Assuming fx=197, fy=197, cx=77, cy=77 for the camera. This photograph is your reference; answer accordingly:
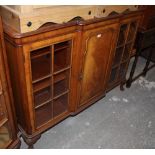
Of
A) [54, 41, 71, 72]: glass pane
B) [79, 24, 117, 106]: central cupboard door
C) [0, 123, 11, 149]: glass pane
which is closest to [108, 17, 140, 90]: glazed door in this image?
[79, 24, 117, 106]: central cupboard door

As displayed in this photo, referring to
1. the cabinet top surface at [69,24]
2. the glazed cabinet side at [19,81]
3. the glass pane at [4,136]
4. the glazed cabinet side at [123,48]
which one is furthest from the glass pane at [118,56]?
the glass pane at [4,136]

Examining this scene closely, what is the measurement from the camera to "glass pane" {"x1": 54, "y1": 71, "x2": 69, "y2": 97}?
5.31ft

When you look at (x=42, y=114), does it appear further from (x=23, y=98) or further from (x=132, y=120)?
(x=132, y=120)

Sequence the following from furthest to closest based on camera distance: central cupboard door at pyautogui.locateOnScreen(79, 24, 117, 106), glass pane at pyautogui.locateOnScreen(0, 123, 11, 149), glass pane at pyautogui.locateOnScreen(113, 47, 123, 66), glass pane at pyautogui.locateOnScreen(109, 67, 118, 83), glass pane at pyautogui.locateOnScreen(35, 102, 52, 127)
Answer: glass pane at pyautogui.locateOnScreen(109, 67, 118, 83) → glass pane at pyautogui.locateOnScreen(113, 47, 123, 66) → glass pane at pyautogui.locateOnScreen(35, 102, 52, 127) → central cupboard door at pyautogui.locateOnScreen(79, 24, 117, 106) → glass pane at pyautogui.locateOnScreen(0, 123, 11, 149)

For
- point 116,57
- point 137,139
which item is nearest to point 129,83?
point 116,57

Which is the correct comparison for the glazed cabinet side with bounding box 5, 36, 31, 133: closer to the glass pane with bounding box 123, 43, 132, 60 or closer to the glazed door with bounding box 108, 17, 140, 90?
the glazed door with bounding box 108, 17, 140, 90

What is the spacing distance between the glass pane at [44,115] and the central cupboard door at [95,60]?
32 cm

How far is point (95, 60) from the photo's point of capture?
170 cm

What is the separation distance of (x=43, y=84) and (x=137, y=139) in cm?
104

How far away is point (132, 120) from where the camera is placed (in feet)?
6.77

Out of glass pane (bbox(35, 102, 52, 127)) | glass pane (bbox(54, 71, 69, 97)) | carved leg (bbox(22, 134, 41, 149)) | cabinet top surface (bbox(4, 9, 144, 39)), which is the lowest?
carved leg (bbox(22, 134, 41, 149))

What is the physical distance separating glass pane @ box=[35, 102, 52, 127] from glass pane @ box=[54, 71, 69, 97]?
5.0 inches

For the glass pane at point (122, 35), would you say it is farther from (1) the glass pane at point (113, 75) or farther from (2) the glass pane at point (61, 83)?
(2) the glass pane at point (61, 83)

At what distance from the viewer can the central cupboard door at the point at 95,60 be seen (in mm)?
1533
